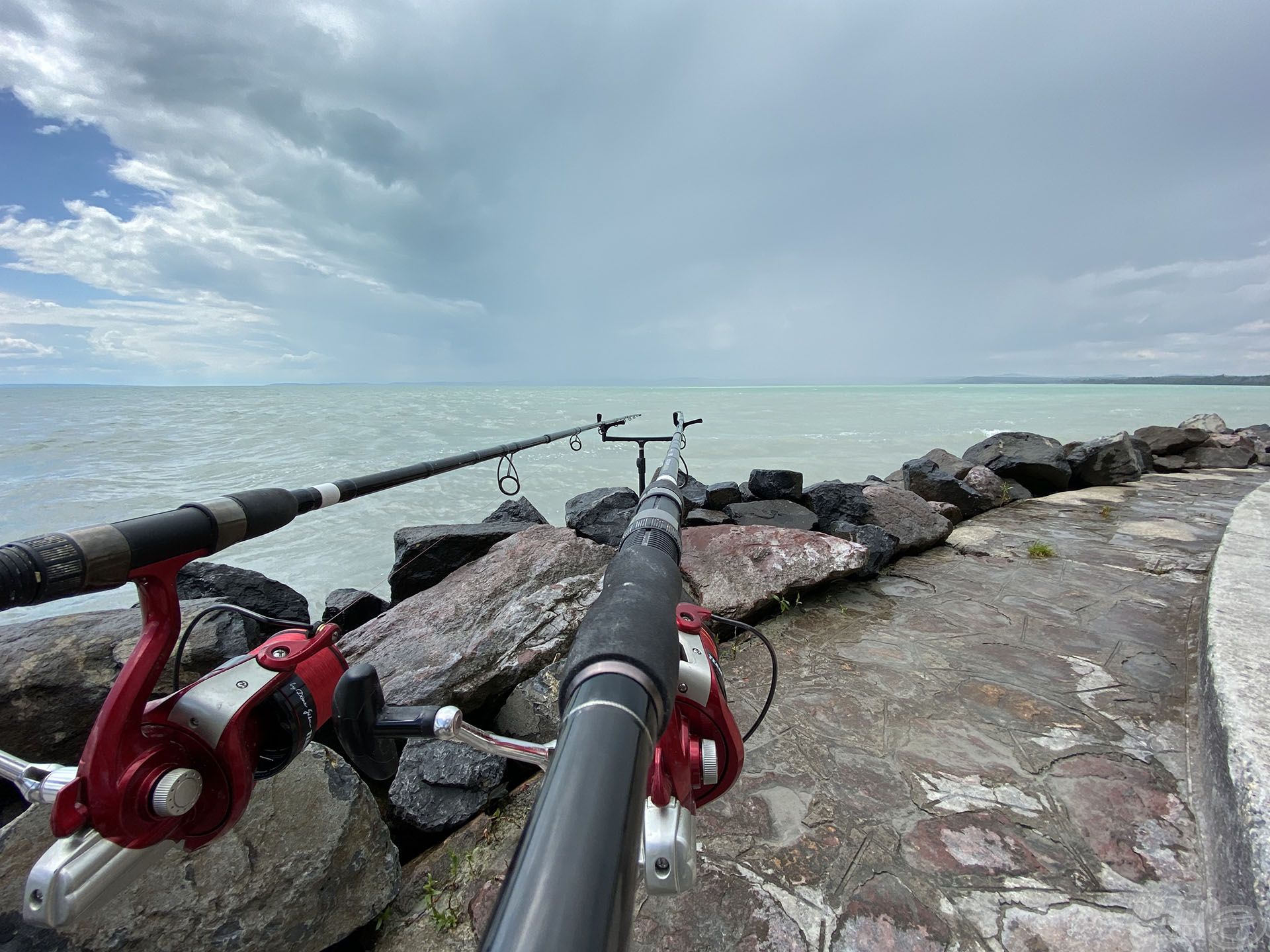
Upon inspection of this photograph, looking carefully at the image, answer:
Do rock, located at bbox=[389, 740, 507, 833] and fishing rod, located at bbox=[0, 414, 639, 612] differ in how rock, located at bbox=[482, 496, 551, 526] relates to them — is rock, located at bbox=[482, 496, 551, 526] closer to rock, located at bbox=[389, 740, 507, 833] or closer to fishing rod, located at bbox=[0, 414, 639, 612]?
rock, located at bbox=[389, 740, 507, 833]

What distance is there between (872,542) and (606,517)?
2488 millimetres

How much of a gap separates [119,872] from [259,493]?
2.60 ft

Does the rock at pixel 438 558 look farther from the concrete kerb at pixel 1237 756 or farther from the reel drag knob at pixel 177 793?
the concrete kerb at pixel 1237 756

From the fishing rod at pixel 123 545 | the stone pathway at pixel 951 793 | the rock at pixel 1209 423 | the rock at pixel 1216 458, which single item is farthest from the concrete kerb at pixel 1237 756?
the rock at pixel 1209 423

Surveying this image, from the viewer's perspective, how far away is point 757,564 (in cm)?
392

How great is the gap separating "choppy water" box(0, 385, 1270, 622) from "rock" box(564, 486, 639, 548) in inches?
138

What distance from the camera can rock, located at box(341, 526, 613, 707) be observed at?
9.00 feet

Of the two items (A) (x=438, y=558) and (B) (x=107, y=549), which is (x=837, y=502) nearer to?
(A) (x=438, y=558)

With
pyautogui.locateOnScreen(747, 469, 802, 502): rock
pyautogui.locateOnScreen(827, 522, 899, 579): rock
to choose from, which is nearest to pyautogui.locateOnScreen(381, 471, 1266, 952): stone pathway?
pyautogui.locateOnScreen(827, 522, 899, 579): rock

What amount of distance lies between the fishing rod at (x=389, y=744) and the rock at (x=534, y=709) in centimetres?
132

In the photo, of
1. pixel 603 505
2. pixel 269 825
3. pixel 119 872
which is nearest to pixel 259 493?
pixel 119 872

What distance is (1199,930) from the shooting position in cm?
160

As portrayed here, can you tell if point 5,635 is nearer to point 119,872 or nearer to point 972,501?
point 119,872

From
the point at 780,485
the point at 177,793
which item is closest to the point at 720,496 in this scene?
the point at 780,485
